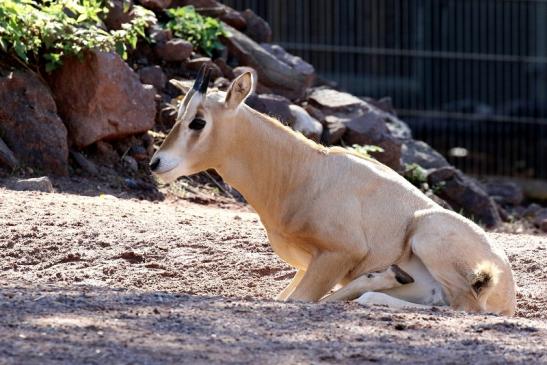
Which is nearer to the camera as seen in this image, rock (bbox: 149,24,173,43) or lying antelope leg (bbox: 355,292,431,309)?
lying antelope leg (bbox: 355,292,431,309)

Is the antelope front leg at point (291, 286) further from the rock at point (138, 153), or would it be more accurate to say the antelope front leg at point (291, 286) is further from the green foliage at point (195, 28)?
the green foliage at point (195, 28)

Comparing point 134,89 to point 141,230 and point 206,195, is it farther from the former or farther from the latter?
point 141,230

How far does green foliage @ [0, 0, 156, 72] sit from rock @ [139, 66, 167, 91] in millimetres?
970

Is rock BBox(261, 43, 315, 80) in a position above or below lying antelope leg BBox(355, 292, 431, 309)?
below

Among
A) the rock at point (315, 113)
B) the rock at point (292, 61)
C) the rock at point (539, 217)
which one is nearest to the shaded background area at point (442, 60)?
the rock at point (539, 217)

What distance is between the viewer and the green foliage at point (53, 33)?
10.6 m

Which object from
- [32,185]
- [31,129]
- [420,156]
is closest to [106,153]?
[31,129]

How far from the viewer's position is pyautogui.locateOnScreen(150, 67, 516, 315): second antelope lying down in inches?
290

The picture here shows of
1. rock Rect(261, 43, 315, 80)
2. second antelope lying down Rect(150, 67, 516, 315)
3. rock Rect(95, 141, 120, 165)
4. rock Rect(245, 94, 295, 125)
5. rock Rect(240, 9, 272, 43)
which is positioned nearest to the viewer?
second antelope lying down Rect(150, 67, 516, 315)

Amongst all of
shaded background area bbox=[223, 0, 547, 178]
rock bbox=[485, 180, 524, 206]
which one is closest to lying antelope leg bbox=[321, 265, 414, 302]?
rock bbox=[485, 180, 524, 206]

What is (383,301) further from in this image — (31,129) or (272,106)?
(272,106)

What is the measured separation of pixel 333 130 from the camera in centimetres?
1262

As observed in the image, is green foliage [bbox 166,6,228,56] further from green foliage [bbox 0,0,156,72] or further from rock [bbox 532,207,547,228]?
rock [bbox 532,207,547,228]

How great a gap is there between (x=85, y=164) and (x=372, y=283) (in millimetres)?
4220
